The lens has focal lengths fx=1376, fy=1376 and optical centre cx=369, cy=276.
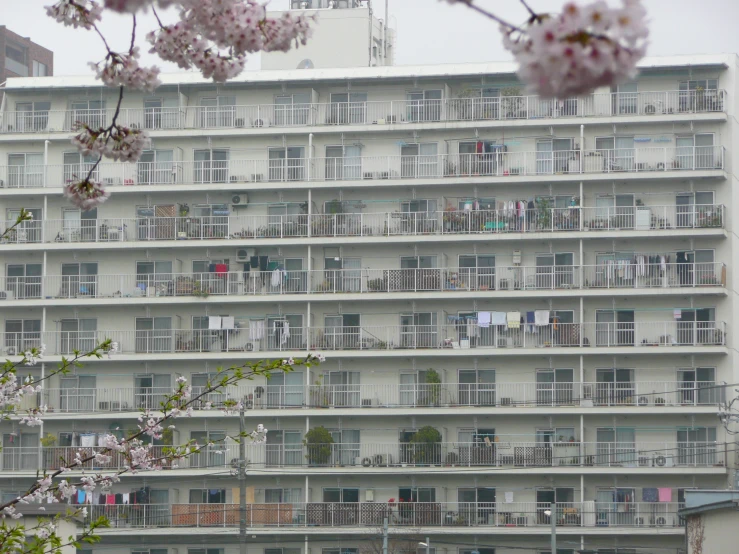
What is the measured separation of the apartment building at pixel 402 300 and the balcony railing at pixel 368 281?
0.13m

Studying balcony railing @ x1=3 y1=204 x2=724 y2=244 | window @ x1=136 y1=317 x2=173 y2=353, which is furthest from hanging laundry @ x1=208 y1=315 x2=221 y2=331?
balcony railing @ x1=3 y1=204 x2=724 y2=244

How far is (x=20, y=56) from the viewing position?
104938 millimetres

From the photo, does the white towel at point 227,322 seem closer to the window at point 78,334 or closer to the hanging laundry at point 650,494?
the window at point 78,334

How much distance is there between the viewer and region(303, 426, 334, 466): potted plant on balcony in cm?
5944

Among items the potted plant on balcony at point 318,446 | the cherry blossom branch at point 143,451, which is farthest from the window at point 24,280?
the cherry blossom branch at point 143,451

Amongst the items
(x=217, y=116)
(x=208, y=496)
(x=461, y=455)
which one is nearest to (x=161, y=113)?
(x=217, y=116)

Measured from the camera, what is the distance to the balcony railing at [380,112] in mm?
60969

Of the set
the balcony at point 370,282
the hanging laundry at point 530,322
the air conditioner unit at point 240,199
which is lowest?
the hanging laundry at point 530,322

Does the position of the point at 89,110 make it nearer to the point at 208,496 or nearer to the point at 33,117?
the point at 33,117

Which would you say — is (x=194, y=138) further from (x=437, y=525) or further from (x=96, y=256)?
(x=437, y=525)

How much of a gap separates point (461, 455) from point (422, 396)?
3.14 meters

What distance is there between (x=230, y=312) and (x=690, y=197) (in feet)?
69.7

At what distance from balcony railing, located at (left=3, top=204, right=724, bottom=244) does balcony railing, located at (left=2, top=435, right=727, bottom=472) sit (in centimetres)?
936

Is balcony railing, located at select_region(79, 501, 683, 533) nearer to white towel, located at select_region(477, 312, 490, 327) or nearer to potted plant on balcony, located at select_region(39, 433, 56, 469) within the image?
potted plant on balcony, located at select_region(39, 433, 56, 469)
